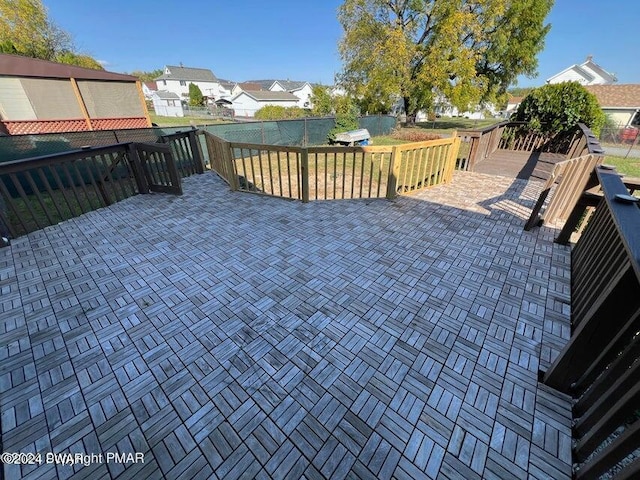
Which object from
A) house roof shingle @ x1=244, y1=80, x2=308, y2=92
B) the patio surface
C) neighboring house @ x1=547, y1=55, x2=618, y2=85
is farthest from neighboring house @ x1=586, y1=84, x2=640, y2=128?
house roof shingle @ x1=244, y1=80, x2=308, y2=92

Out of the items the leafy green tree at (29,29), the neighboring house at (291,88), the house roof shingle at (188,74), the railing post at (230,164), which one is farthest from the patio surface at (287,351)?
the house roof shingle at (188,74)

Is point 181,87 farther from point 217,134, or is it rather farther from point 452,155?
point 452,155

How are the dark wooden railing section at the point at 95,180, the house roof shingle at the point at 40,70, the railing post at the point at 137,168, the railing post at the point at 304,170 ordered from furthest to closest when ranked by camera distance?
the house roof shingle at the point at 40,70
the railing post at the point at 137,168
the railing post at the point at 304,170
the dark wooden railing section at the point at 95,180

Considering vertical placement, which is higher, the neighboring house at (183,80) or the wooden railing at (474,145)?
the neighboring house at (183,80)

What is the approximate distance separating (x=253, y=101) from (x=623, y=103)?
38860 mm

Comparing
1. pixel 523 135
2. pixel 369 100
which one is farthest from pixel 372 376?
pixel 369 100

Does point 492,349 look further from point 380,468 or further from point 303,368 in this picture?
point 303,368

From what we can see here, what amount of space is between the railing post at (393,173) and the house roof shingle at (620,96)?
2732 cm

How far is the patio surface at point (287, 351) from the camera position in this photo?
1521 mm

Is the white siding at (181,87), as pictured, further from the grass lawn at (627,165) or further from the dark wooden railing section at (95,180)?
the grass lawn at (627,165)

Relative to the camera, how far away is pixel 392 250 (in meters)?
3.46

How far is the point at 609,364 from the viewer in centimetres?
157

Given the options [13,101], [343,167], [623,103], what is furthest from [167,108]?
[623,103]

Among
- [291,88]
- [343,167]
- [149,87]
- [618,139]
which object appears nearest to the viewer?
[343,167]
